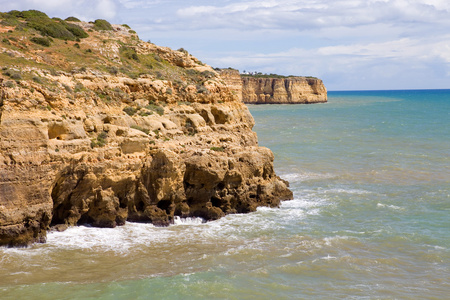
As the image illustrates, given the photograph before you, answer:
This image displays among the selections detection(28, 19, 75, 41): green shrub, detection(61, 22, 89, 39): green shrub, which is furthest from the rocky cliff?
detection(61, 22, 89, 39): green shrub

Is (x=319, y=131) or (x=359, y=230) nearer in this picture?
(x=359, y=230)

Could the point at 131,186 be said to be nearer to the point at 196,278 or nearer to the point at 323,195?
the point at 196,278

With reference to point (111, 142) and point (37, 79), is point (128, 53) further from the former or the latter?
point (111, 142)

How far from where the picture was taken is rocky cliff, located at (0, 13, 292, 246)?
17.4 meters

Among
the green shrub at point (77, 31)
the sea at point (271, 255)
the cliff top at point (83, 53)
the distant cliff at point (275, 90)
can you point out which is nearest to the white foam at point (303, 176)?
the sea at point (271, 255)

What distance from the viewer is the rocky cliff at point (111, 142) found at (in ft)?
57.0

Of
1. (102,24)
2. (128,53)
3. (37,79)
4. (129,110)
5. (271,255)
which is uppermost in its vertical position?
(102,24)

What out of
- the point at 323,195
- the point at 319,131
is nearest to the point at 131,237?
the point at 323,195

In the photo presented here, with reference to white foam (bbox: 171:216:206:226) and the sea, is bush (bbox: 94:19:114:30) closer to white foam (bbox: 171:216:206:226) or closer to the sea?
white foam (bbox: 171:216:206:226)

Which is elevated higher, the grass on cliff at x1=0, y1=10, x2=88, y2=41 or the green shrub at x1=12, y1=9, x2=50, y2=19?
the green shrub at x1=12, y1=9, x2=50, y2=19

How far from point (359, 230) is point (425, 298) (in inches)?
258

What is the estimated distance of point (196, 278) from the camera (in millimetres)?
15547

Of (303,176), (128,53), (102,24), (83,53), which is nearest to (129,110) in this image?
(83,53)

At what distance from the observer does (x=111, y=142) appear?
1981 cm
